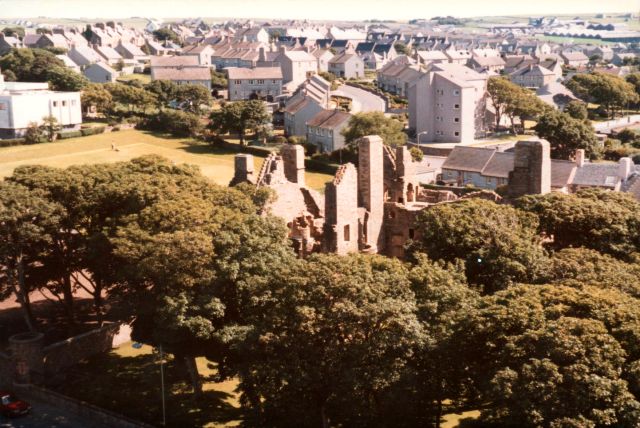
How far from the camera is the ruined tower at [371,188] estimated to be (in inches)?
2206

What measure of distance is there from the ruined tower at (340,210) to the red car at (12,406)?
21788 millimetres

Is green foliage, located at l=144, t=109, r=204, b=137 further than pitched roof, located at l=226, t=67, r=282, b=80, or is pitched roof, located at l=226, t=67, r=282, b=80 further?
pitched roof, located at l=226, t=67, r=282, b=80

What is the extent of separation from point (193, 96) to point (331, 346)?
128m

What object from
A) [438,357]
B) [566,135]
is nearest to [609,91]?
[566,135]

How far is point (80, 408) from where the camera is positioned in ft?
138

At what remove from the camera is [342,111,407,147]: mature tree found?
11606 centimetres

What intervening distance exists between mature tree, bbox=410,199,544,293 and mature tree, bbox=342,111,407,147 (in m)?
65.9

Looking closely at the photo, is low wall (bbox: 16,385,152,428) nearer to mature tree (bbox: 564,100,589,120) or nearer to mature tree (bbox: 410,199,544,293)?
mature tree (bbox: 410,199,544,293)

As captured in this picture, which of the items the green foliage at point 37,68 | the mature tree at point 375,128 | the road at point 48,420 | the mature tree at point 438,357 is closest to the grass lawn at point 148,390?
the road at point 48,420

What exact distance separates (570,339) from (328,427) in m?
12.8

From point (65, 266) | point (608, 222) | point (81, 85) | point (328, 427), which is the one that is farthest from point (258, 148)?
point (328, 427)

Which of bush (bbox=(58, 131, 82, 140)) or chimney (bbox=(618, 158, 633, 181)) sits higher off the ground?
bush (bbox=(58, 131, 82, 140))

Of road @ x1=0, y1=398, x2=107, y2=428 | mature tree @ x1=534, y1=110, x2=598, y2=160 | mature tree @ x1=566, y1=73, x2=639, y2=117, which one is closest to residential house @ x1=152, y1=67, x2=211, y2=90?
mature tree @ x1=566, y1=73, x2=639, y2=117

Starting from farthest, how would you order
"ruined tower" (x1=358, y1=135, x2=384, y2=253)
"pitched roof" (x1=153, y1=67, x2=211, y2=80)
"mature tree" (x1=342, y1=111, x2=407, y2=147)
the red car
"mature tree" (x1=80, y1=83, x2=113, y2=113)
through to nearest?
"pitched roof" (x1=153, y1=67, x2=211, y2=80) → "mature tree" (x1=80, y1=83, x2=113, y2=113) → "mature tree" (x1=342, y1=111, x2=407, y2=147) → "ruined tower" (x1=358, y1=135, x2=384, y2=253) → the red car
